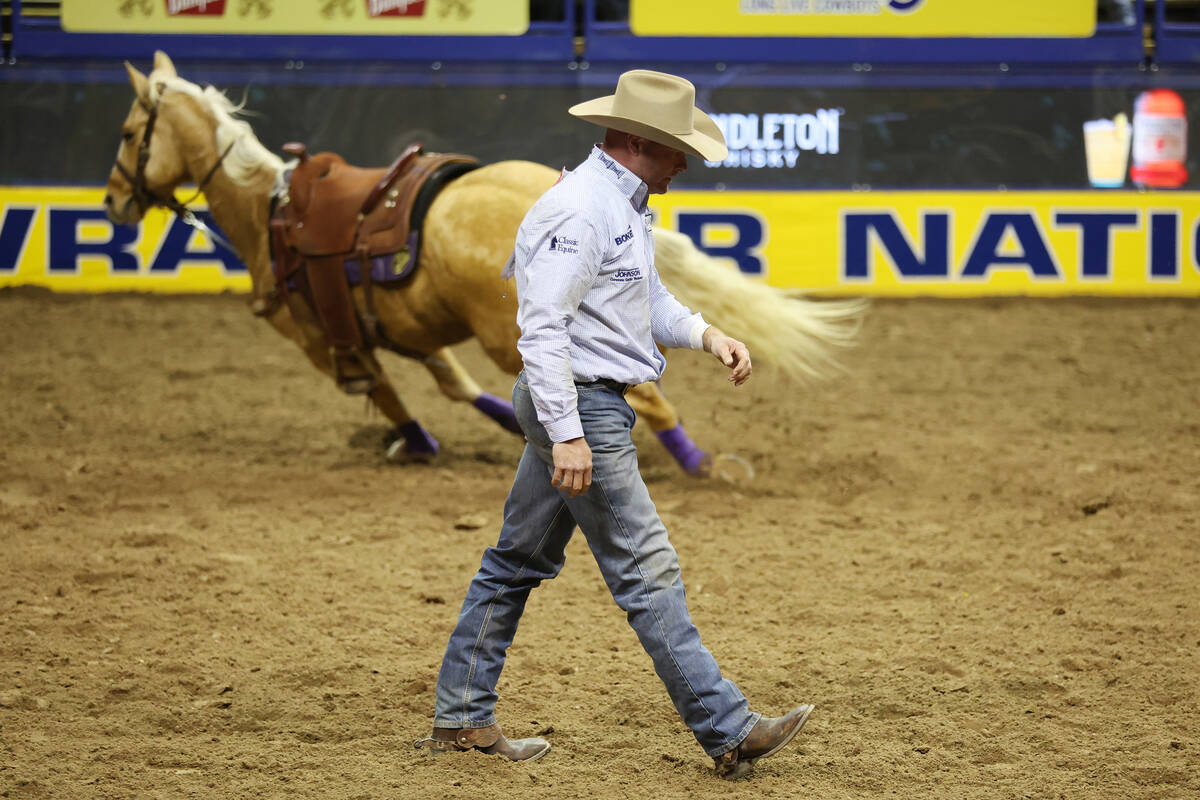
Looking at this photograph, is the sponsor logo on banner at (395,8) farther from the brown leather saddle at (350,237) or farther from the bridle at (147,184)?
the brown leather saddle at (350,237)

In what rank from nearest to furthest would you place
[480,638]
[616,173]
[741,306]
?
[616,173]
[480,638]
[741,306]

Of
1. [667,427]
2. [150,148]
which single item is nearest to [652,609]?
[667,427]

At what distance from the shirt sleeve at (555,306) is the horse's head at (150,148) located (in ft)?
15.0

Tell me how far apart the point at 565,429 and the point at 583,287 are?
1.11ft

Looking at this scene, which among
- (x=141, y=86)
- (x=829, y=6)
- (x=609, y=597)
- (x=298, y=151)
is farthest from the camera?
(x=829, y=6)

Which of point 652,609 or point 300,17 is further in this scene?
point 300,17

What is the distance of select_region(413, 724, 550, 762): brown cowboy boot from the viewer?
3467 millimetres

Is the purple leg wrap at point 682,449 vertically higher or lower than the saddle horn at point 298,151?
lower

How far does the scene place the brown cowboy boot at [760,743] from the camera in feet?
10.8

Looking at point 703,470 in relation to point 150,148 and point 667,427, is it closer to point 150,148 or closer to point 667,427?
point 667,427

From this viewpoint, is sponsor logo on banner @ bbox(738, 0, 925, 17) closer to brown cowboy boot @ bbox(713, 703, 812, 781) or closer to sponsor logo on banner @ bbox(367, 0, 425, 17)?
sponsor logo on banner @ bbox(367, 0, 425, 17)

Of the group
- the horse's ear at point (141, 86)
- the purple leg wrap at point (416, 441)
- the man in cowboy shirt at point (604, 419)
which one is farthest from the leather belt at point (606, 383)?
the horse's ear at point (141, 86)

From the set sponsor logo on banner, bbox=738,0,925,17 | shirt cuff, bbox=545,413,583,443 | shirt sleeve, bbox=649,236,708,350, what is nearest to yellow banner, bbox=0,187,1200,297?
sponsor logo on banner, bbox=738,0,925,17

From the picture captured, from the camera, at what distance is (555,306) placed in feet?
10.2
